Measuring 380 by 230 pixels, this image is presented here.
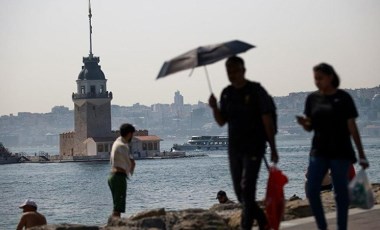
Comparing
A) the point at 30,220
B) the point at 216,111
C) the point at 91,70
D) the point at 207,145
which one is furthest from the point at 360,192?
the point at 207,145

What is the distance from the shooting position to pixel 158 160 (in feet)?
464

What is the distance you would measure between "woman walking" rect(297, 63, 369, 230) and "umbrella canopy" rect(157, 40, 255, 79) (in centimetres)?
61

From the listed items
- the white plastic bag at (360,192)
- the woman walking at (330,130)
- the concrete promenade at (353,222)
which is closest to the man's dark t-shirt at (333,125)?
the woman walking at (330,130)

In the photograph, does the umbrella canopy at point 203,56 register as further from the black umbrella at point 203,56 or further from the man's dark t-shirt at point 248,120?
the man's dark t-shirt at point 248,120

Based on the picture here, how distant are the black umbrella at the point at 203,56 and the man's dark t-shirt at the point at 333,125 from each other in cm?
73

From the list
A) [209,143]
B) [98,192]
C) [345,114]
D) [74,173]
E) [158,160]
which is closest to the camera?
[345,114]

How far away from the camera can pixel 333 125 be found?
7.79 meters

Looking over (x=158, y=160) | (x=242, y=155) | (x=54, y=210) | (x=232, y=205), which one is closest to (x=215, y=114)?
(x=242, y=155)

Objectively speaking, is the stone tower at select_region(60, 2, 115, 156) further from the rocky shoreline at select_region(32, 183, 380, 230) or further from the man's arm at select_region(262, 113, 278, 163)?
the man's arm at select_region(262, 113, 278, 163)

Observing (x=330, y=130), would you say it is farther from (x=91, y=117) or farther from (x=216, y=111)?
(x=91, y=117)

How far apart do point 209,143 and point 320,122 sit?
180268mm

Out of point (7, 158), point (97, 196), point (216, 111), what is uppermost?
point (7, 158)

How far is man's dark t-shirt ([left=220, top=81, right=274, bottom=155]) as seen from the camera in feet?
25.7

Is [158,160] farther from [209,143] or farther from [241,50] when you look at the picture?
[241,50]
